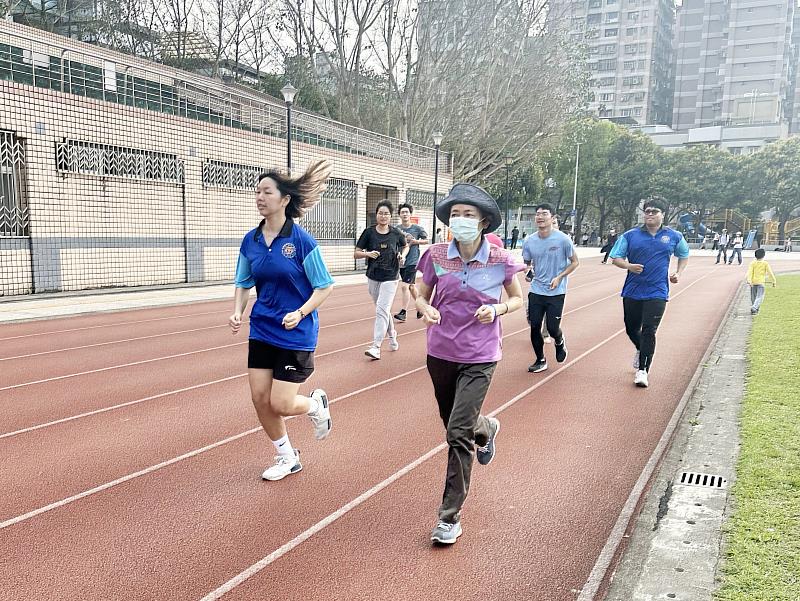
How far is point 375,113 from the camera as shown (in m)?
35.0

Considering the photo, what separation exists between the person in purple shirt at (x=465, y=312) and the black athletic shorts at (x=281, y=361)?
817 mm

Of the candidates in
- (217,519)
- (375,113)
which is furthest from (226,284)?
(375,113)

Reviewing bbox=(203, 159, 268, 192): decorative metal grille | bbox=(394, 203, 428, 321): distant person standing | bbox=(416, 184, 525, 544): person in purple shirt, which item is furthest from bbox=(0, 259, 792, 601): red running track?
bbox=(203, 159, 268, 192): decorative metal grille

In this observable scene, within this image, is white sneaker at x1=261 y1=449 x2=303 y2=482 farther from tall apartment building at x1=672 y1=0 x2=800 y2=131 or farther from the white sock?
tall apartment building at x1=672 y1=0 x2=800 y2=131

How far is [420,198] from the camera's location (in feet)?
103

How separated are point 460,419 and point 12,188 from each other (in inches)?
530

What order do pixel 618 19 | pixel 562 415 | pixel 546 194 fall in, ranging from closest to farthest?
pixel 562 415, pixel 546 194, pixel 618 19

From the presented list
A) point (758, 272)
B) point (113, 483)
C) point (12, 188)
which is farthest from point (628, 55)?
point (113, 483)

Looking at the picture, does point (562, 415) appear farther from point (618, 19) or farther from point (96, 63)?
point (618, 19)

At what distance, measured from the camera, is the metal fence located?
14648mm

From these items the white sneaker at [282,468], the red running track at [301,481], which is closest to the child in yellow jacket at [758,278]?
the red running track at [301,481]

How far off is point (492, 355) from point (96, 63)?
16.9 m

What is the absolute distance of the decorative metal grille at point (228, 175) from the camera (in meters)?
18.7

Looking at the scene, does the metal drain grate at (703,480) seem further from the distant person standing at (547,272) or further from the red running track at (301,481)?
the distant person standing at (547,272)
